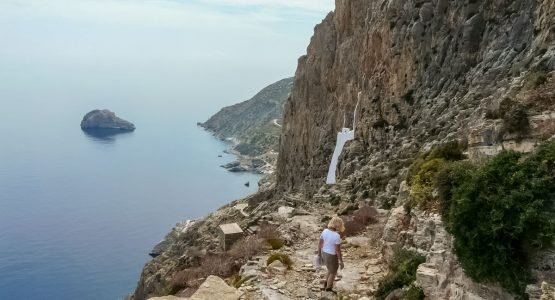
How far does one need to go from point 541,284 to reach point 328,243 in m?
5.97

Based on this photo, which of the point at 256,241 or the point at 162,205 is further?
the point at 162,205

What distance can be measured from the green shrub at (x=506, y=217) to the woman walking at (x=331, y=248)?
4317 millimetres

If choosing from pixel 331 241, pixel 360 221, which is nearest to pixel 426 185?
pixel 331 241

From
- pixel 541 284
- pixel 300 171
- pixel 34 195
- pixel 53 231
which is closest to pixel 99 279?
pixel 53 231

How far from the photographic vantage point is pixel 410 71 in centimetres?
3950

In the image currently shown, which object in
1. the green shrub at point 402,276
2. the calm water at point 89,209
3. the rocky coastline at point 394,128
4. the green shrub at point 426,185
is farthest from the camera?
the calm water at point 89,209

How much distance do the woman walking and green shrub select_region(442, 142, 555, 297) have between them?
4317mm

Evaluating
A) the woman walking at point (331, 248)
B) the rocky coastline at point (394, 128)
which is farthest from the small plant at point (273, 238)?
the woman walking at point (331, 248)

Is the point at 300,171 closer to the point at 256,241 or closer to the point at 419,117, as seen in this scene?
the point at 419,117

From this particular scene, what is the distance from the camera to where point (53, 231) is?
107 meters

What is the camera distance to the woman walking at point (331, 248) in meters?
12.7

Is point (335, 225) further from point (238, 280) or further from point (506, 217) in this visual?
point (506, 217)

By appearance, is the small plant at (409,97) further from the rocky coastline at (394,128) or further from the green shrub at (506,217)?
the green shrub at (506,217)

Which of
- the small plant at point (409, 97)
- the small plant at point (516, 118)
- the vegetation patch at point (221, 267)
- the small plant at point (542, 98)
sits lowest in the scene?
the vegetation patch at point (221, 267)
